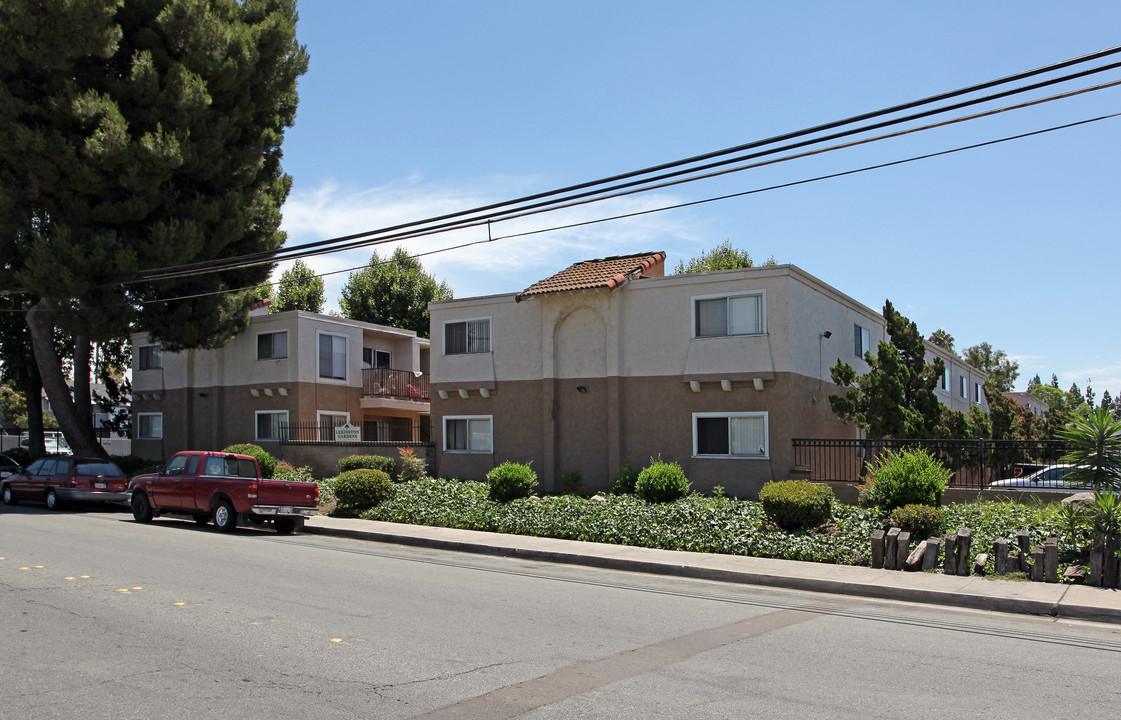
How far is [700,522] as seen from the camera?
1689 cm

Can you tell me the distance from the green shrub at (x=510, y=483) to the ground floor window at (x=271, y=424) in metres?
12.8

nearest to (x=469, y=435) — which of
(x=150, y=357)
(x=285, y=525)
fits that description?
(x=285, y=525)

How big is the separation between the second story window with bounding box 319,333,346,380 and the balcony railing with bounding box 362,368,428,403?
0.98 m

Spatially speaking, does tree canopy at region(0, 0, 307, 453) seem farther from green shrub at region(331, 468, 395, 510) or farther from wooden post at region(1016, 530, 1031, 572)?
wooden post at region(1016, 530, 1031, 572)

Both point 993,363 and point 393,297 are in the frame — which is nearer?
point 393,297

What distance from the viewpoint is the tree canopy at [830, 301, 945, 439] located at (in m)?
20.8

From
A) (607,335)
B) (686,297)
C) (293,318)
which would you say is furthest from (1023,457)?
(293,318)

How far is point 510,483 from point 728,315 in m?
7.01

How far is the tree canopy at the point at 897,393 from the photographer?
20.8m

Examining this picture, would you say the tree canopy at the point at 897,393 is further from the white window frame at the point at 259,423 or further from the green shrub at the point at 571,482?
the white window frame at the point at 259,423

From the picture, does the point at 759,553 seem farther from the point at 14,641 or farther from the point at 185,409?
the point at 185,409

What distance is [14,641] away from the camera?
7.98m

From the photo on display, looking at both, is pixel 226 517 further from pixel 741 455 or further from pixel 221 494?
pixel 741 455

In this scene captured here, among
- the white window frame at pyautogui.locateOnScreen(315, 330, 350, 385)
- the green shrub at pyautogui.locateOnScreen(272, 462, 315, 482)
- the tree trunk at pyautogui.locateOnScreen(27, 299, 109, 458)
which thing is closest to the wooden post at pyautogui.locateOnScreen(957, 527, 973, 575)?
the green shrub at pyautogui.locateOnScreen(272, 462, 315, 482)
